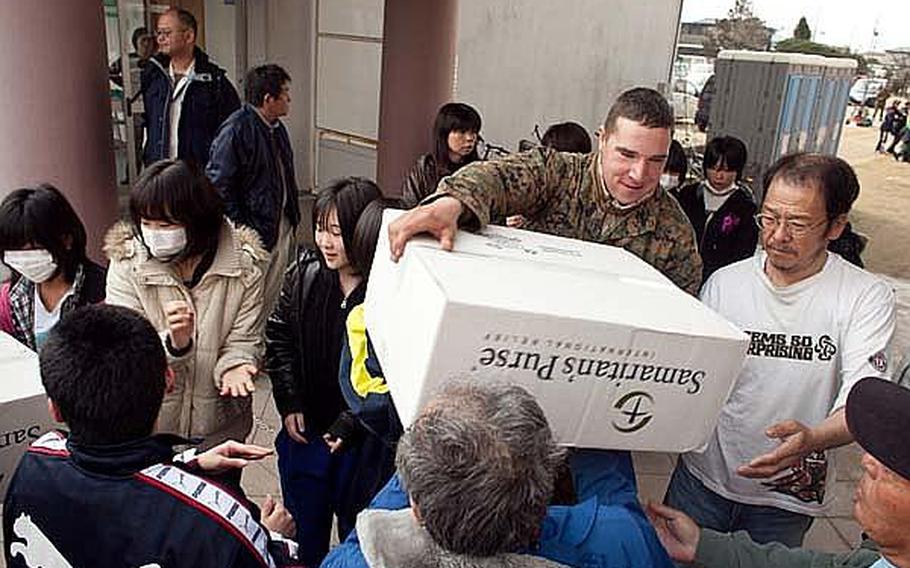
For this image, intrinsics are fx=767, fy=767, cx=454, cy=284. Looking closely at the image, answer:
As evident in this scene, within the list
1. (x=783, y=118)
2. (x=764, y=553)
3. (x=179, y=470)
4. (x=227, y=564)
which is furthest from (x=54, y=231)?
(x=783, y=118)

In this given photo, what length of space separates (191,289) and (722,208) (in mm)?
3106

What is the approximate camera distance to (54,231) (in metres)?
2.34

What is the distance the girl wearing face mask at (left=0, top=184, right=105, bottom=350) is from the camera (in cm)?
230

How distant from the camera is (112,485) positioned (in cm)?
134

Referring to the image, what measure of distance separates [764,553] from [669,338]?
629 millimetres

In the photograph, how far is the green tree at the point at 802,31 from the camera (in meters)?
10.5

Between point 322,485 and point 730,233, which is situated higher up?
point 730,233

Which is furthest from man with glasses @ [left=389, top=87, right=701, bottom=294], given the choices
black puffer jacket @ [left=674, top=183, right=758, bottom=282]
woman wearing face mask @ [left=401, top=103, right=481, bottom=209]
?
black puffer jacket @ [left=674, top=183, right=758, bottom=282]

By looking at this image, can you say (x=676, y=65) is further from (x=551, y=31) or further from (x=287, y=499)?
(x=287, y=499)

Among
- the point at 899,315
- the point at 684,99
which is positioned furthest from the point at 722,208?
the point at 684,99

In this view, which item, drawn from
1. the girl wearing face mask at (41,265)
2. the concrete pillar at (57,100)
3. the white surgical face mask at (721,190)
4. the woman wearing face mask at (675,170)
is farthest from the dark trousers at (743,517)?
the concrete pillar at (57,100)

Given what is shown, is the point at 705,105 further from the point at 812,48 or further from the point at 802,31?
the point at 802,31

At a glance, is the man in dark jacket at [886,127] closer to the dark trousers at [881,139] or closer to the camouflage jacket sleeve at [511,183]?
the dark trousers at [881,139]

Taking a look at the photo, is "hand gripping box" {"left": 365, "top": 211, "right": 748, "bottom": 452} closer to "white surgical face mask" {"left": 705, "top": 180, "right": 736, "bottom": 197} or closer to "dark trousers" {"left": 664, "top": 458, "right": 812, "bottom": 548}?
"dark trousers" {"left": 664, "top": 458, "right": 812, "bottom": 548}
